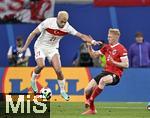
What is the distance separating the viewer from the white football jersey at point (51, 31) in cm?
1850

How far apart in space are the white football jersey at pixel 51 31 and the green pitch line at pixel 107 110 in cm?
165

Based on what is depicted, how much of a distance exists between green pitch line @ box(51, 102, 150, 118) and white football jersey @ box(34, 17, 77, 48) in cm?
165

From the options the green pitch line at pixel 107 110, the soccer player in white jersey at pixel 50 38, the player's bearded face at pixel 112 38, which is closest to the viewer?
the green pitch line at pixel 107 110

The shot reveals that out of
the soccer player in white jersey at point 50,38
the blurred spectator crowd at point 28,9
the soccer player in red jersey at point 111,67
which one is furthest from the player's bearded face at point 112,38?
the blurred spectator crowd at point 28,9

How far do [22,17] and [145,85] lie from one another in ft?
19.5

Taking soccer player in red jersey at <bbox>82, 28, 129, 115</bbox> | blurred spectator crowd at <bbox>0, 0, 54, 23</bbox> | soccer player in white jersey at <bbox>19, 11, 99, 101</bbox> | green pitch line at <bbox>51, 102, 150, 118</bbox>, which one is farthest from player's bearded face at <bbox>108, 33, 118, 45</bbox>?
blurred spectator crowd at <bbox>0, 0, 54, 23</bbox>

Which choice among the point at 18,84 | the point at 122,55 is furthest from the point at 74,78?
the point at 122,55

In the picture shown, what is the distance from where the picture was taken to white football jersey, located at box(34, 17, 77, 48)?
1850 cm

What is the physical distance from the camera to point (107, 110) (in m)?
17.9

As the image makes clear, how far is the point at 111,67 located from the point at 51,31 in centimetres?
224

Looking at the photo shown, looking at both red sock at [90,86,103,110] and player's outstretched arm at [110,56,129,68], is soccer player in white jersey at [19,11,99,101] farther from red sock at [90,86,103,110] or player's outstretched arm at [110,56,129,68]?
red sock at [90,86,103,110]

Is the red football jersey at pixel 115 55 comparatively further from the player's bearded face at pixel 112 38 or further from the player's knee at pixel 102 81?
the player's knee at pixel 102 81

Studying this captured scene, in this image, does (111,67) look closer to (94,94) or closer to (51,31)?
(94,94)

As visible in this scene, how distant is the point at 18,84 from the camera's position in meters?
22.3
